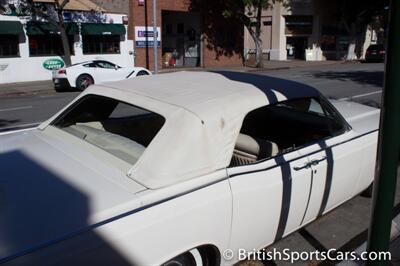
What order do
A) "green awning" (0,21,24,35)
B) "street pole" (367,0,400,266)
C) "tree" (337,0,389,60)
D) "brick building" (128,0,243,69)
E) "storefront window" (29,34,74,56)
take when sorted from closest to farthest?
"street pole" (367,0,400,266), "green awning" (0,21,24,35), "storefront window" (29,34,74,56), "brick building" (128,0,243,69), "tree" (337,0,389,60)

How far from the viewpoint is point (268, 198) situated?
9.94 feet

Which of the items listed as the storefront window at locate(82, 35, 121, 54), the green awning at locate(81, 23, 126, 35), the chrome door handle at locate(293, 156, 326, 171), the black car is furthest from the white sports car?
the black car

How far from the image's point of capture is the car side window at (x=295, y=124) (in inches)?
156

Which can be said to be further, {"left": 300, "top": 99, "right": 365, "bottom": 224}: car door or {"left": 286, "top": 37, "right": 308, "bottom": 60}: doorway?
{"left": 286, "top": 37, "right": 308, "bottom": 60}: doorway

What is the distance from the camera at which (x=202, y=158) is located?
2740mm

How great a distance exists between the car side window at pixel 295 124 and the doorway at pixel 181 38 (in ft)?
94.9

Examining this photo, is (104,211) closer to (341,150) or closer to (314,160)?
(314,160)

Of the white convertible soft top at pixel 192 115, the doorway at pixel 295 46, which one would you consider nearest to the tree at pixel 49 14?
the white convertible soft top at pixel 192 115

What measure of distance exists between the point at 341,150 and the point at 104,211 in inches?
89.6

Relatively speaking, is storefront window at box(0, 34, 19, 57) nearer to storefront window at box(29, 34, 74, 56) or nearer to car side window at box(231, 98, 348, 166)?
storefront window at box(29, 34, 74, 56)

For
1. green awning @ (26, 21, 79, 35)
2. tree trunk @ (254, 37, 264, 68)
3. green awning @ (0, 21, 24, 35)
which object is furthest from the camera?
tree trunk @ (254, 37, 264, 68)

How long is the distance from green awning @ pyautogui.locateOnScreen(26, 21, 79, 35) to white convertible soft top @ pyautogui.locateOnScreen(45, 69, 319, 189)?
21.0m

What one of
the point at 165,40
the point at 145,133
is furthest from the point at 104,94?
the point at 165,40

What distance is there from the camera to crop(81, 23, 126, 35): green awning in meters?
24.6
